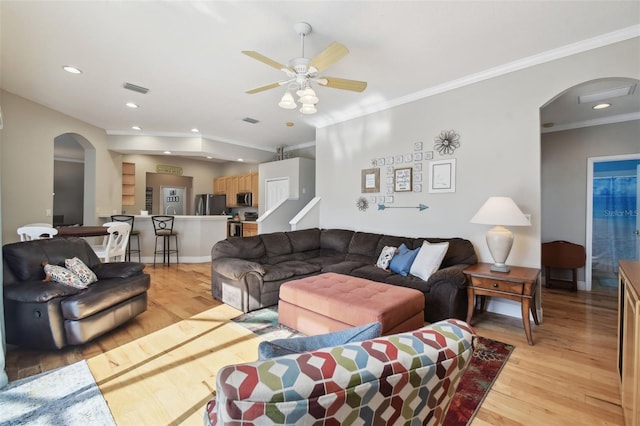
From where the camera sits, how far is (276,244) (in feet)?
14.4

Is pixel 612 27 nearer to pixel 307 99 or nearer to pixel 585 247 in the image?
pixel 307 99

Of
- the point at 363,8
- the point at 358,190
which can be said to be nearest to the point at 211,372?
the point at 363,8

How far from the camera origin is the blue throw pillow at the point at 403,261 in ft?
11.0

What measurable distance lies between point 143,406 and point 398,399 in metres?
1.82

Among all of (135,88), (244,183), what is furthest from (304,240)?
(244,183)

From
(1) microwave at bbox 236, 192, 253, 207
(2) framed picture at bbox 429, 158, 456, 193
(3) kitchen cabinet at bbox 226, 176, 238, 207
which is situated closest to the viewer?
(2) framed picture at bbox 429, 158, 456, 193

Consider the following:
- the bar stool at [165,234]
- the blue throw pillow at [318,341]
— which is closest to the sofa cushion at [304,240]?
the bar stool at [165,234]

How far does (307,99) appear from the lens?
266cm

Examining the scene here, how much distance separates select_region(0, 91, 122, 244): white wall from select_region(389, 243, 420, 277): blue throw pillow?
5258 millimetres

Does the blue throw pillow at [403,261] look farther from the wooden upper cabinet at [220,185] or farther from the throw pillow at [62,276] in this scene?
the wooden upper cabinet at [220,185]

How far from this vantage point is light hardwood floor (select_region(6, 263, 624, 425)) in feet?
5.68

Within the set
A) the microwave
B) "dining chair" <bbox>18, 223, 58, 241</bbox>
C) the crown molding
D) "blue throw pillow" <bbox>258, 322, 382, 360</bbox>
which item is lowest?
"blue throw pillow" <bbox>258, 322, 382, 360</bbox>

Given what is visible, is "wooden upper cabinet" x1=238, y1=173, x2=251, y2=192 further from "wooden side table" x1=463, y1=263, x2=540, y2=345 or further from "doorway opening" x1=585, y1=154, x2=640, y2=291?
"doorway opening" x1=585, y1=154, x2=640, y2=291

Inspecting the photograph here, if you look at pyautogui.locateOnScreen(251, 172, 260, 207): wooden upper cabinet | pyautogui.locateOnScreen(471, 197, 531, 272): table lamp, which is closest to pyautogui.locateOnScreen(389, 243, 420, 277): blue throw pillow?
pyautogui.locateOnScreen(471, 197, 531, 272): table lamp
